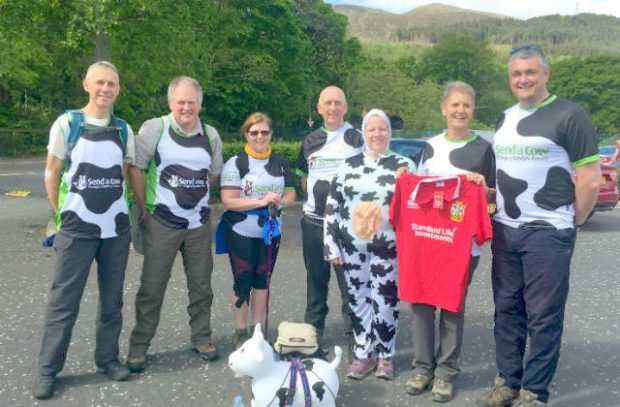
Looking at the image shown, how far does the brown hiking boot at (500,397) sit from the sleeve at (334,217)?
57.6 inches

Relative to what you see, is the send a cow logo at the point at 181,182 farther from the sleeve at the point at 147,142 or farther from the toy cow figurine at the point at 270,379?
the toy cow figurine at the point at 270,379

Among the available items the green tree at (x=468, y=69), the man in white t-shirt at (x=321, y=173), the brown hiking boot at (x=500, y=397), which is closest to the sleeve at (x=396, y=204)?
the man in white t-shirt at (x=321, y=173)

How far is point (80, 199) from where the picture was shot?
3938 mm

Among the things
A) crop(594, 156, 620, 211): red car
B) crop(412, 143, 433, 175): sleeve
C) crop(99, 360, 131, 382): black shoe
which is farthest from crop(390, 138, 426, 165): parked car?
crop(99, 360, 131, 382): black shoe

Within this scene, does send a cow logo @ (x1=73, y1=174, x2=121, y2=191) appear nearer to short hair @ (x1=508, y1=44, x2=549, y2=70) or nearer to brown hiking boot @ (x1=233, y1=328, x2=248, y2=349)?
brown hiking boot @ (x1=233, y1=328, x2=248, y2=349)

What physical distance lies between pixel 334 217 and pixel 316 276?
70cm

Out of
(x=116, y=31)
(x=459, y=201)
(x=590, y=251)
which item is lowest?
(x=590, y=251)

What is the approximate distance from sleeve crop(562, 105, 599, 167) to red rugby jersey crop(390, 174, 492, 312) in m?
0.62

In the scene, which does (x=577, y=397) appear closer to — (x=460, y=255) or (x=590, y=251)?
(x=460, y=255)

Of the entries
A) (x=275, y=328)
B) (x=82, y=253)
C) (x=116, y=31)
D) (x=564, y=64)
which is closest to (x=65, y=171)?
(x=82, y=253)

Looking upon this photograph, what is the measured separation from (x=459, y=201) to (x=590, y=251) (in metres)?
6.51

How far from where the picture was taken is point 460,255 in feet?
12.7

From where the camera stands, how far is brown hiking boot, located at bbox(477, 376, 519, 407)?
391cm

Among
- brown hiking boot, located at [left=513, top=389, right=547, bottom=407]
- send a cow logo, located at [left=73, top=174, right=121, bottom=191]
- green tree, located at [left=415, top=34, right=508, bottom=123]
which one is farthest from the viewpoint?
green tree, located at [left=415, top=34, right=508, bottom=123]
